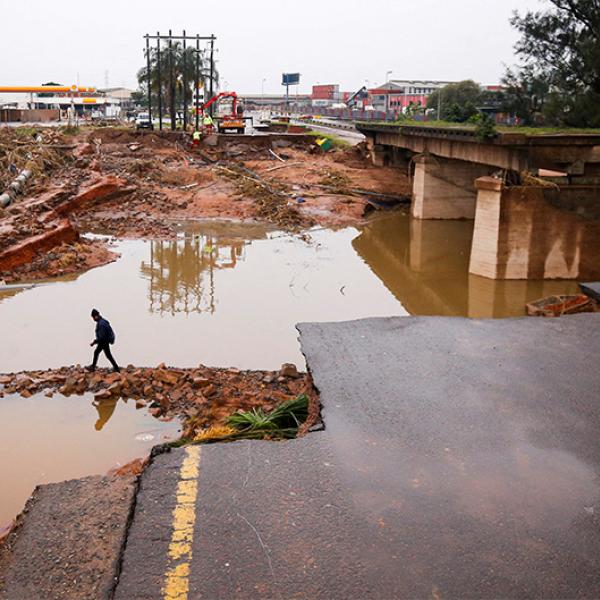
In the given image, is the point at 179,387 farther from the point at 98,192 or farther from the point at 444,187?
the point at 98,192

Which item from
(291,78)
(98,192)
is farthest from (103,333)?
→ (291,78)

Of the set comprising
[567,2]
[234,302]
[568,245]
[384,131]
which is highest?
[567,2]

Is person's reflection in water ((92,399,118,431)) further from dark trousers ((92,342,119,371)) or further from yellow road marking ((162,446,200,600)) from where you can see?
yellow road marking ((162,446,200,600))

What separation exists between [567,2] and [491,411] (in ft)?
94.1

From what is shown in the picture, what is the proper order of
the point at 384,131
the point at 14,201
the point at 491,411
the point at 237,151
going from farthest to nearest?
the point at 237,151, the point at 384,131, the point at 14,201, the point at 491,411

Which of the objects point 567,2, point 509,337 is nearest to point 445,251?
point 567,2

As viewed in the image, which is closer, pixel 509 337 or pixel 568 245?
pixel 509 337

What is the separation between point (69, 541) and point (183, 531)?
2.84 feet

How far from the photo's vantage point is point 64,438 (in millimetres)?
9391

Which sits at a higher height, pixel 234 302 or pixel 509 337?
pixel 509 337

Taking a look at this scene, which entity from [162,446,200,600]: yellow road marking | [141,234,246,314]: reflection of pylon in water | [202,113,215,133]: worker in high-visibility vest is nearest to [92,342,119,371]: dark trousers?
[141,234,246,314]: reflection of pylon in water

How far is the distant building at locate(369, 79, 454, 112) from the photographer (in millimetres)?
127625

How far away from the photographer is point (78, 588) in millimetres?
4406

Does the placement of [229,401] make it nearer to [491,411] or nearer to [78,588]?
[491,411]
